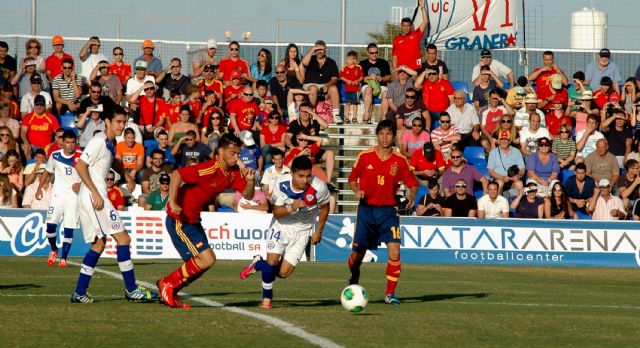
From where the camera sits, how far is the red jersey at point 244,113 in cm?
2700

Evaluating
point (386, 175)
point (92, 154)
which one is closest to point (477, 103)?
point (386, 175)

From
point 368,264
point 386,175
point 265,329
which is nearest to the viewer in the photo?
point 265,329

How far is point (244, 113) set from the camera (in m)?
27.0

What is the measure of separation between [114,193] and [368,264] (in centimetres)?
593

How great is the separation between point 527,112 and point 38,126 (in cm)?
1206

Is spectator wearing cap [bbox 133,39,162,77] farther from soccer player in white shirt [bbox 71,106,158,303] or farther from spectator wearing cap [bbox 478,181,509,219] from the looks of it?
soccer player in white shirt [bbox 71,106,158,303]

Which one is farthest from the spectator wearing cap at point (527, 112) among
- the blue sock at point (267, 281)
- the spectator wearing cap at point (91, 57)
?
the blue sock at point (267, 281)

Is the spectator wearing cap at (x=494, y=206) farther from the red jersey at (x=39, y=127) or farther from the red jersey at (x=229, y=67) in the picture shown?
the red jersey at (x=39, y=127)

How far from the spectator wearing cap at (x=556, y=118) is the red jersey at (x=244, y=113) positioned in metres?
7.41

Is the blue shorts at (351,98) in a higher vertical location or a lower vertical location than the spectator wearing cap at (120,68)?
lower

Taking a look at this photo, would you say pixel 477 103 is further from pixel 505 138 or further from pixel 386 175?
pixel 386 175

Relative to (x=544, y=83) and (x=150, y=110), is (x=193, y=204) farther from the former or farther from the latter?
(x=544, y=83)

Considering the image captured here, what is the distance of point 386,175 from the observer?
13.5 metres

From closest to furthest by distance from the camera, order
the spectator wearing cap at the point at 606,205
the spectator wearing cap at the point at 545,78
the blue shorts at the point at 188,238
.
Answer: the blue shorts at the point at 188,238
the spectator wearing cap at the point at 606,205
the spectator wearing cap at the point at 545,78
